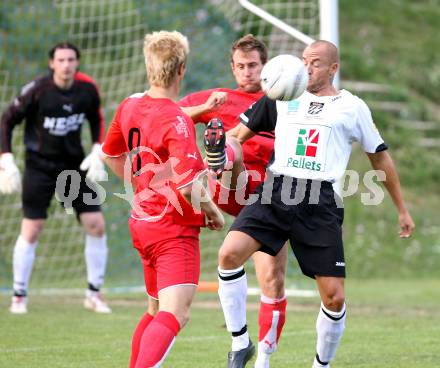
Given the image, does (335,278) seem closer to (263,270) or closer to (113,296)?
(263,270)

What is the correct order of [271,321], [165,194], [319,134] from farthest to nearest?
1. [271,321]
2. [319,134]
3. [165,194]

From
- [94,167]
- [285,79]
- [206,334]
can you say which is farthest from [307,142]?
[94,167]

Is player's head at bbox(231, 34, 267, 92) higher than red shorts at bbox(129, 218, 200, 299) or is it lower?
higher

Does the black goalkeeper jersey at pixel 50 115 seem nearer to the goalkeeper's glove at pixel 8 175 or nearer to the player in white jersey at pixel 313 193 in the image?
the goalkeeper's glove at pixel 8 175

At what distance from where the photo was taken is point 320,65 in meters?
5.89

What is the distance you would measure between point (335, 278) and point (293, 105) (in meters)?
1.04

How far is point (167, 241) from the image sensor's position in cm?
506

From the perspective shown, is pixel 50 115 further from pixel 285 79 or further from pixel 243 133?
pixel 285 79

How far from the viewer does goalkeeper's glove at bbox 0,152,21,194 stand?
30.4 feet

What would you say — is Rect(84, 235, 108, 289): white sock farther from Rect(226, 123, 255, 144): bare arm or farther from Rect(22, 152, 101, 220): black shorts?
Rect(226, 123, 255, 144): bare arm

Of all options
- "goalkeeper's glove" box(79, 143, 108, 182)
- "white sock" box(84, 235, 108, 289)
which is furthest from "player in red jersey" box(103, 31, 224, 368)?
"white sock" box(84, 235, 108, 289)

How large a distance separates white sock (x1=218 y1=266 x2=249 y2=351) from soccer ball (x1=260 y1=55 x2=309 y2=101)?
1.08 metres

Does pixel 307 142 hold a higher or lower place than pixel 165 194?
higher

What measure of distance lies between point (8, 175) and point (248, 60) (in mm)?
3394
